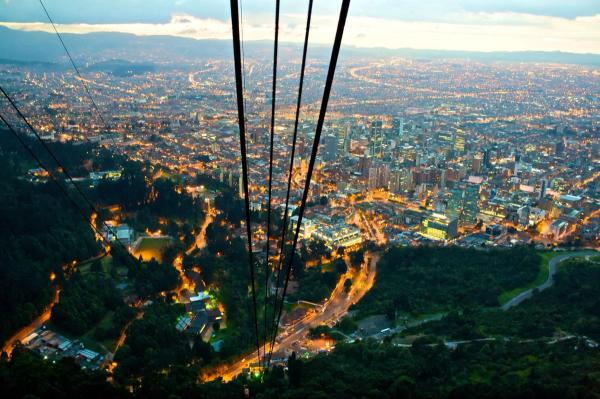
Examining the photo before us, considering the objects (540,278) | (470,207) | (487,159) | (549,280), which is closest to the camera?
(549,280)

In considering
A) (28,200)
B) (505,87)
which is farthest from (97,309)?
(505,87)

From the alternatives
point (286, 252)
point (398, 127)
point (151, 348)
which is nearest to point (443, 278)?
point (286, 252)

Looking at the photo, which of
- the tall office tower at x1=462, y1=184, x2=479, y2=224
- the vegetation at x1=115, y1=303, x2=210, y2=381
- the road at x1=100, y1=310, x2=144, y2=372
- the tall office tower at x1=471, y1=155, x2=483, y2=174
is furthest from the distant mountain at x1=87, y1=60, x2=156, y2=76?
the vegetation at x1=115, y1=303, x2=210, y2=381

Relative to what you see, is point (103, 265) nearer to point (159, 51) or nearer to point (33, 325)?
point (33, 325)

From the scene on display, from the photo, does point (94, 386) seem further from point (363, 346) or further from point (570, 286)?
point (570, 286)

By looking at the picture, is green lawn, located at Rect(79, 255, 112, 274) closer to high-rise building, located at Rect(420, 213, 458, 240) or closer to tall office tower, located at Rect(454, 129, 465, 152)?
high-rise building, located at Rect(420, 213, 458, 240)

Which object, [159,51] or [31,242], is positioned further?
[159,51]
